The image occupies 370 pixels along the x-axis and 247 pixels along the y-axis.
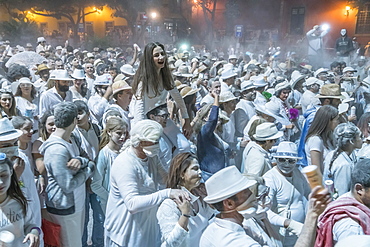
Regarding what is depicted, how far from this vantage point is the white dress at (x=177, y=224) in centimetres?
305

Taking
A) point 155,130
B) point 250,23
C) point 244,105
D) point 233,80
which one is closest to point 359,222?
point 155,130

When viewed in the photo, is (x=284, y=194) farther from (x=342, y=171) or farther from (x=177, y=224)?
(x=177, y=224)

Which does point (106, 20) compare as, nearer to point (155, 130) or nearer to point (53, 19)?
point (53, 19)

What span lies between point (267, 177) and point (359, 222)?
1407 mm

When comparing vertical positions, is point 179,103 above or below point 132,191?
above

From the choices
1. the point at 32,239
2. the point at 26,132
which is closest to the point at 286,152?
the point at 32,239

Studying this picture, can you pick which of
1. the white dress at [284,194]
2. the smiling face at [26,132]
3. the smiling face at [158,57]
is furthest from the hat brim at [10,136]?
the white dress at [284,194]

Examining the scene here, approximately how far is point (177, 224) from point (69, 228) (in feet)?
4.35

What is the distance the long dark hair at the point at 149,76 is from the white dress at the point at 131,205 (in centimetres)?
123

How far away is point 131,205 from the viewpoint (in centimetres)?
329

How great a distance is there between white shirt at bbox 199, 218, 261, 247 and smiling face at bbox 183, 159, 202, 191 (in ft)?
2.44

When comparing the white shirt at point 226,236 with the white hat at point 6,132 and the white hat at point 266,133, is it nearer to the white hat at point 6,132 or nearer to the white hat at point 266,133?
the white hat at point 6,132

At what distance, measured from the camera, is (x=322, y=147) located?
192 inches

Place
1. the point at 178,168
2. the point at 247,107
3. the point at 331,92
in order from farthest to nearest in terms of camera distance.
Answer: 1. the point at 247,107
2. the point at 331,92
3. the point at 178,168
